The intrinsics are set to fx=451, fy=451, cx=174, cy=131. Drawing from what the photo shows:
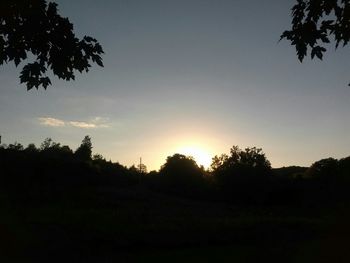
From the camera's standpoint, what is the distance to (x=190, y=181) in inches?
3428

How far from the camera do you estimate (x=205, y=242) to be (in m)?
35.9

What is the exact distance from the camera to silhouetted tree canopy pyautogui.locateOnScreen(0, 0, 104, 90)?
20.5ft

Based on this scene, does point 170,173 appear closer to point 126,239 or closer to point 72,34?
point 126,239

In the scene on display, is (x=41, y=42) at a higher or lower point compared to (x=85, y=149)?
lower

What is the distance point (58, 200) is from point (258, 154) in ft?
170

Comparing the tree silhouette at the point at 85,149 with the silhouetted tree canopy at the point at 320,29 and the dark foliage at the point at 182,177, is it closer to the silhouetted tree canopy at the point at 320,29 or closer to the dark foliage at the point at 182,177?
the dark foliage at the point at 182,177

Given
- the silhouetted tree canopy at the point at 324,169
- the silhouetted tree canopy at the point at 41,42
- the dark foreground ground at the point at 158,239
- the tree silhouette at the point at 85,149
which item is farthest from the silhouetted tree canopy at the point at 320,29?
the tree silhouette at the point at 85,149

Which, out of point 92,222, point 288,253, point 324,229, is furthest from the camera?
point 324,229

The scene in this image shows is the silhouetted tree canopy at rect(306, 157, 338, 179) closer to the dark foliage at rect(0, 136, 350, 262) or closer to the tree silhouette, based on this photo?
the dark foliage at rect(0, 136, 350, 262)

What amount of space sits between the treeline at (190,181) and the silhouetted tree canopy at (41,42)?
62.3 m

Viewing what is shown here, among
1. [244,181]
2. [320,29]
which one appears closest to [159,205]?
[244,181]

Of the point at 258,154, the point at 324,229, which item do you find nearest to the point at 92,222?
the point at 324,229

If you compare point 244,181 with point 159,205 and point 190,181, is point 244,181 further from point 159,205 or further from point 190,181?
point 159,205

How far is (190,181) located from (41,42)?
81422mm
